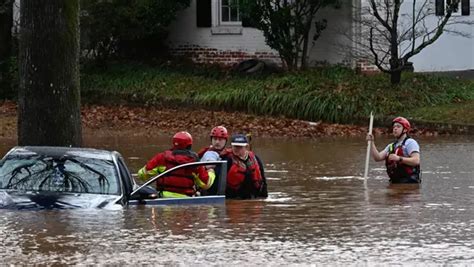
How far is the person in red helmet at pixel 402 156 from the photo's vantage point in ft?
55.6

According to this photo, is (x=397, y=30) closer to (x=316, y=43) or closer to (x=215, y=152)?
(x=316, y=43)

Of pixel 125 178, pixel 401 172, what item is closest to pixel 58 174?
pixel 125 178

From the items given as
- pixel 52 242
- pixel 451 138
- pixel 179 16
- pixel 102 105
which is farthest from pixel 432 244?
pixel 179 16

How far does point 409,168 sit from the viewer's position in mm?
17250

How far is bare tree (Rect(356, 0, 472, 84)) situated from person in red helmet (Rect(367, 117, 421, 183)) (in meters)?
13.0

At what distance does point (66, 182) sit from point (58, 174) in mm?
153

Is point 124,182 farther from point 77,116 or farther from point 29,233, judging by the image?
point 77,116

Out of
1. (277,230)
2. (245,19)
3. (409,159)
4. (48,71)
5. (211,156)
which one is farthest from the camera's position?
(245,19)

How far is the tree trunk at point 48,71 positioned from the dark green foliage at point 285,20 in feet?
49.2

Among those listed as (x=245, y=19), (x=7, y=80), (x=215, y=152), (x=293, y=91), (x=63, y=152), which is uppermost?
(x=245, y=19)

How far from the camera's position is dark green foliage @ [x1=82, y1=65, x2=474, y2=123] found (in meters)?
28.8

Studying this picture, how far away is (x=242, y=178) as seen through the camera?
1531 centimetres

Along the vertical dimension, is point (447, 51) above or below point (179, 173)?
above

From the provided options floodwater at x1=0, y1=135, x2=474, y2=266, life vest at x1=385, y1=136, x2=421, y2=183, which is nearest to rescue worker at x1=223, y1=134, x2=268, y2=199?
floodwater at x1=0, y1=135, x2=474, y2=266
